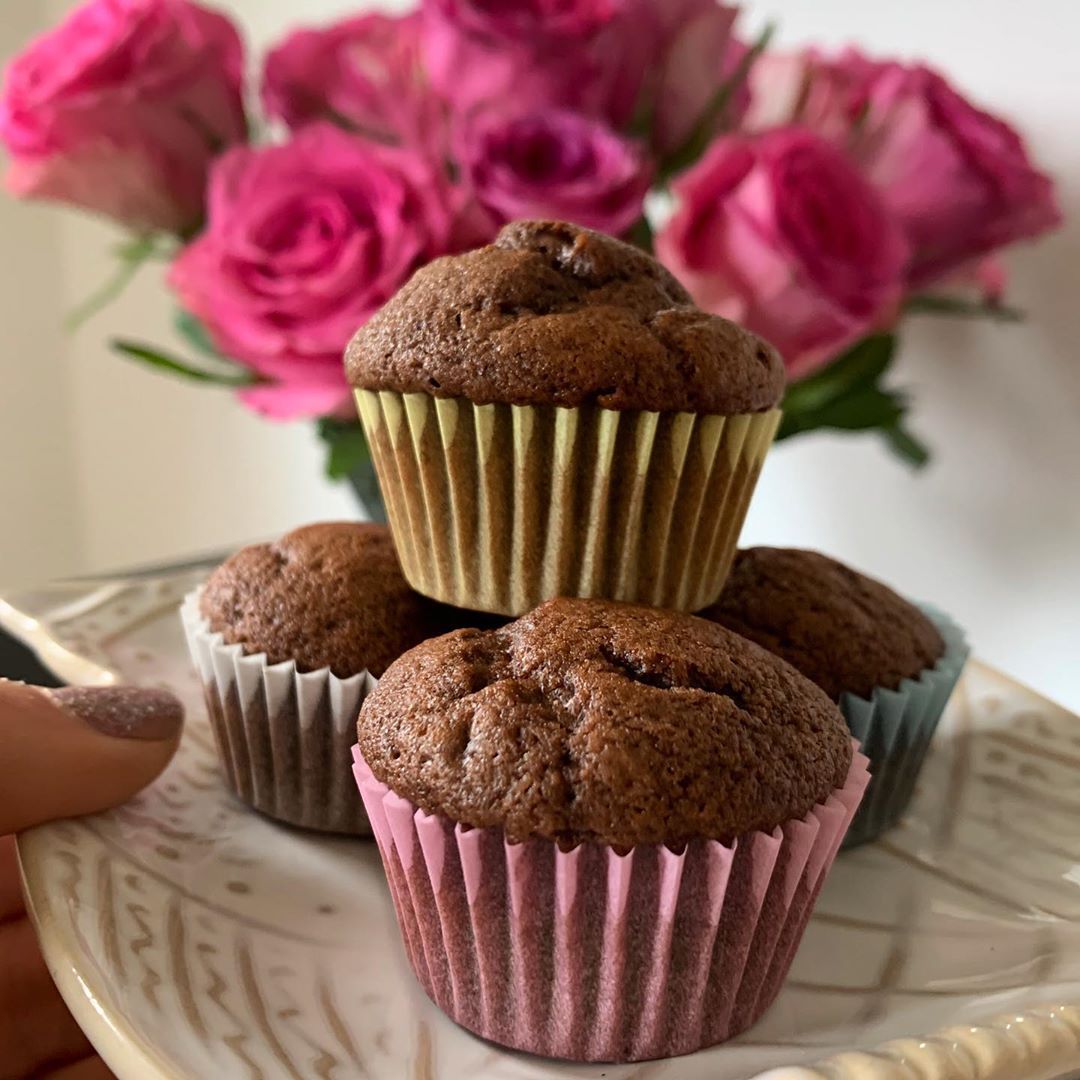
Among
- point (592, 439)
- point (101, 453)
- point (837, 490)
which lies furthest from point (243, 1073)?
point (101, 453)

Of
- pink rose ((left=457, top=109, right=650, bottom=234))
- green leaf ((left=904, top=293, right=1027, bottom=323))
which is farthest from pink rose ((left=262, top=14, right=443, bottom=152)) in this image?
green leaf ((left=904, top=293, right=1027, bottom=323))

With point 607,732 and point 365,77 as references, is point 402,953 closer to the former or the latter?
point 607,732

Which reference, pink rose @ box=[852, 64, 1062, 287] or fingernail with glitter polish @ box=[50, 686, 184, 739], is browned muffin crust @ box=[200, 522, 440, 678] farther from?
pink rose @ box=[852, 64, 1062, 287]

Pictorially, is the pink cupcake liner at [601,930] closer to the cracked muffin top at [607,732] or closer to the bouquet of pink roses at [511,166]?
the cracked muffin top at [607,732]

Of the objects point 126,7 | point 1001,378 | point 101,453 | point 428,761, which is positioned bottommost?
point 101,453

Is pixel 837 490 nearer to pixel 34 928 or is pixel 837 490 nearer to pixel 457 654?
pixel 457 654

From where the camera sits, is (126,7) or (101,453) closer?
(126,7)
